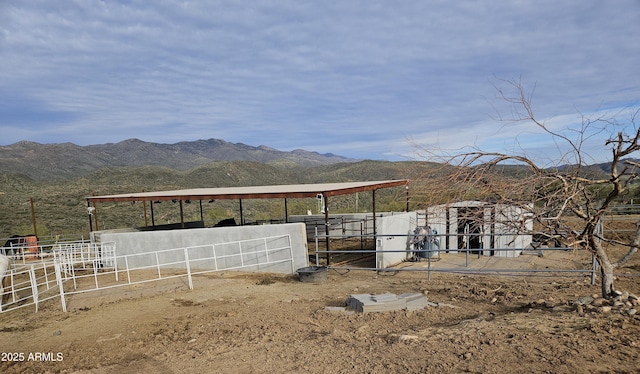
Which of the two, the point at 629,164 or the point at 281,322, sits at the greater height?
the point at 629,164

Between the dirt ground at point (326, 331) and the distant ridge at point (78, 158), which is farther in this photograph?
the distant ridge at point (78, 158)

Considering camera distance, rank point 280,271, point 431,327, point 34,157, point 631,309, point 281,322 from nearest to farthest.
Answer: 1. point 631,309
2. point 431,327
3. point 281,322
4. point 280,271
5. point 34,157

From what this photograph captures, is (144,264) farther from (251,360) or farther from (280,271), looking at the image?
(251,360)

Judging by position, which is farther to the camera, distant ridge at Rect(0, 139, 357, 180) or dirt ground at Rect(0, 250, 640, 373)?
distant ridge at Rect(0, 139, 357, 180)

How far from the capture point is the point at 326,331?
591cm

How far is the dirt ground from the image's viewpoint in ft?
14.6

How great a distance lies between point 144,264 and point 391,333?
1038cm

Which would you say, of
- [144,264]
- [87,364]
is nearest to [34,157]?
[144,264]

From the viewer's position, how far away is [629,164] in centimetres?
495

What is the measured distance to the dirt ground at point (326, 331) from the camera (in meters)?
→ 4.46

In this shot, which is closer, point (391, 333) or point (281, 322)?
point (391, 333)

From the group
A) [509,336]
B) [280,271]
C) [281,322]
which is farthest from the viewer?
[280,271]

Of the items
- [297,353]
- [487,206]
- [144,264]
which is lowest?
[144,264]

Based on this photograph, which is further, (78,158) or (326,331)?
(78,158)
